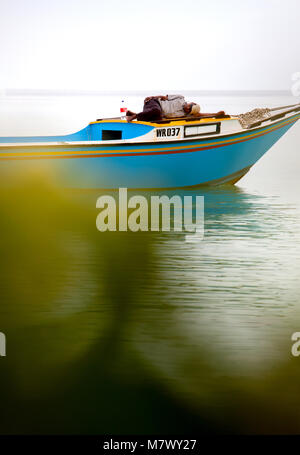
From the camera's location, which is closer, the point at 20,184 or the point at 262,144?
the point at 20,184

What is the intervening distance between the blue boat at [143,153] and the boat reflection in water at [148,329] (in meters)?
1.53

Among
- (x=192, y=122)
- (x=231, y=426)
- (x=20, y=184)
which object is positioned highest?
(x=192, y=122)

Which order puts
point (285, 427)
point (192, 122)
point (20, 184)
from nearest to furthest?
point (285, 427), point (20, 184), point (192, 122)

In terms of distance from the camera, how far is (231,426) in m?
3.46

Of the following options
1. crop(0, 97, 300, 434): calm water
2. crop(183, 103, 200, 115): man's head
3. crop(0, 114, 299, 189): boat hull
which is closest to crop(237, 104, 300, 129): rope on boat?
crop(0, 114, 299, 189): boat hull

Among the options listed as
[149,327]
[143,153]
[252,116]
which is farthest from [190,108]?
[149,327]

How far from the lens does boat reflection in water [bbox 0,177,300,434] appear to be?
3.58 m

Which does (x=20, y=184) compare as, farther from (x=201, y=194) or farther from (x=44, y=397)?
(x=44, y=397)

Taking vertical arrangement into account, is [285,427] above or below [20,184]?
below

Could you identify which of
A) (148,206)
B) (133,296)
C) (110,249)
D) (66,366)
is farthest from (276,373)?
(148,206)

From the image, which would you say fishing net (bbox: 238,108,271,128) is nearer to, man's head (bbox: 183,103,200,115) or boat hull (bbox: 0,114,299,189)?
boat hull (bbox: 0,114,299,189)

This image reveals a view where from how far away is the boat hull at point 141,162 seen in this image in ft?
30.4

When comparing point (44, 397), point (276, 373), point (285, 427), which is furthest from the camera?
point (276, 373)

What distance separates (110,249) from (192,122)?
4246 millimetres
